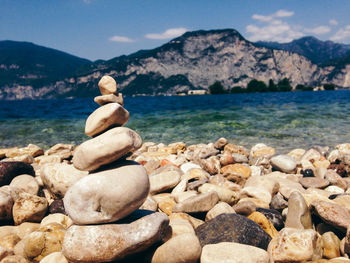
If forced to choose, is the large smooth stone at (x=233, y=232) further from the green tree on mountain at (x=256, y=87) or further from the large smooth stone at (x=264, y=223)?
the green tree on mountain at (x=256, y=87)

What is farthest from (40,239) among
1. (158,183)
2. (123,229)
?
(158,183)

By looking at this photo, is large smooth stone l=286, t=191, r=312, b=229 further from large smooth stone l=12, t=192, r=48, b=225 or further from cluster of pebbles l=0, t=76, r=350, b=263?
large smooth stone l=12, t=192, r=48, b=225

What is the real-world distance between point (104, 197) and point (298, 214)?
3328mm

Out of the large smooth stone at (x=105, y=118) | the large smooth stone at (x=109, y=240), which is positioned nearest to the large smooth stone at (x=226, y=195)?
the large smooth stone at (x=109, y=240)

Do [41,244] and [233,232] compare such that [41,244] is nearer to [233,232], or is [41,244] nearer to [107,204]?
[107,204]

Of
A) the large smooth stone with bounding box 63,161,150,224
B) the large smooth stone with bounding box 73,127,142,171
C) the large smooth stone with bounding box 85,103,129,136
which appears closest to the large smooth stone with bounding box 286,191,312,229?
the large smooth stone with bounding box 63,161,150,224

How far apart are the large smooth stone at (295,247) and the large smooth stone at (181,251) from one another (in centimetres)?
117

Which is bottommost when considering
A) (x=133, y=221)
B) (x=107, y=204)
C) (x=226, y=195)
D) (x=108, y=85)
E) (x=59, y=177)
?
(x=226, y=195)

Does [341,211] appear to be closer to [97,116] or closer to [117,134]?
[117,134]

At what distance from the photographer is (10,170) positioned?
621cm

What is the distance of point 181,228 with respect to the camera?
395cm

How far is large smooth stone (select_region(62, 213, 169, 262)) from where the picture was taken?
324 centimetres

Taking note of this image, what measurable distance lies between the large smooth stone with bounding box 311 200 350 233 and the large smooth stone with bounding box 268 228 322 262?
585mm

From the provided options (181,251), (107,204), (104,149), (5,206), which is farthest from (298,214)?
(5,206)
